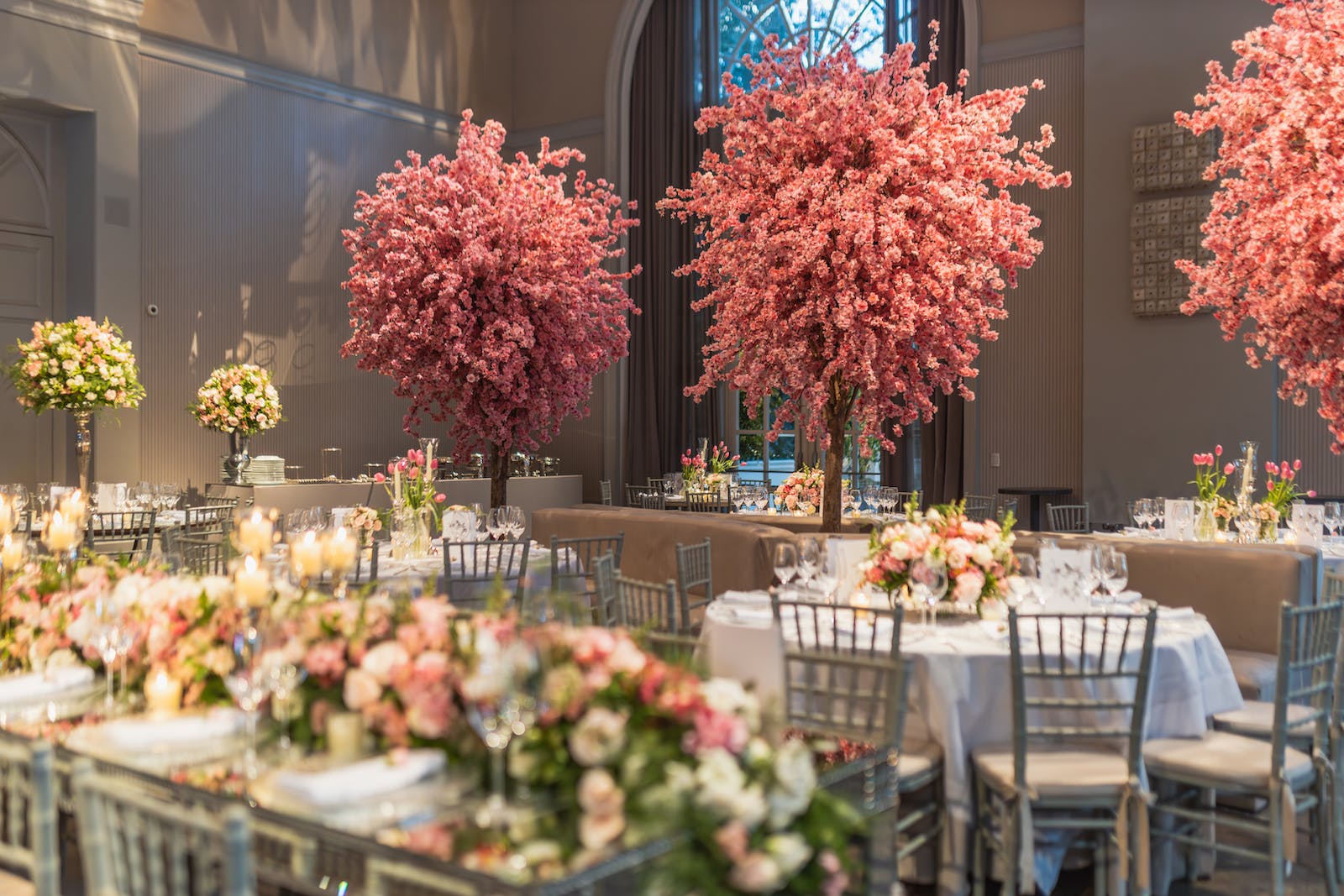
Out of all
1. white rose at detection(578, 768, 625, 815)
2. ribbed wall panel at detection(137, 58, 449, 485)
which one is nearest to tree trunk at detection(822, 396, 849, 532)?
white rose at detection(578, 768, 625, 815)

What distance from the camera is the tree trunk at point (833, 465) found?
5934mm

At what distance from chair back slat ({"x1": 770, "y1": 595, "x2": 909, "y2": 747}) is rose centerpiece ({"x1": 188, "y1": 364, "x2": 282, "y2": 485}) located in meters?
6.29

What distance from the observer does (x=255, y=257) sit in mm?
12000

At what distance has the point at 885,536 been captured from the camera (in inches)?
170

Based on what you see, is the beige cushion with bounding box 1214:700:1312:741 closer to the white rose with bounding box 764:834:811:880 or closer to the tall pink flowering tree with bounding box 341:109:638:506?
the white rose with bounding box 764:834:811:880

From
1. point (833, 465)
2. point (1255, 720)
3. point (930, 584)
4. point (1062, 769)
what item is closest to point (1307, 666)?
point (1255, 720)

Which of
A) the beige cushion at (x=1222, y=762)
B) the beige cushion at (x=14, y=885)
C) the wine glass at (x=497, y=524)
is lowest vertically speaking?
the beige cushion at (x=1222, y=762)

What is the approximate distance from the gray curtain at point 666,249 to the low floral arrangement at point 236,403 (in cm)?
482

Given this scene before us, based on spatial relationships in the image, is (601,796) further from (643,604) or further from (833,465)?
(833,465)

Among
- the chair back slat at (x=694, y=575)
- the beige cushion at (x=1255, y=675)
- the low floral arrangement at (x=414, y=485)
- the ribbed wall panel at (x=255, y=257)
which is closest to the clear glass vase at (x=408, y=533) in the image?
the low floral arrangement at (x=414, y=485)

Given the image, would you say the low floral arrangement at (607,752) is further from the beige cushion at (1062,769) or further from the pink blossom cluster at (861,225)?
the pink blossom cluster at (861,225)

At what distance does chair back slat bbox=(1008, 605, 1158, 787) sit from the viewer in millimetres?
3494

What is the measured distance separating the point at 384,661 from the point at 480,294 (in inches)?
→ 191

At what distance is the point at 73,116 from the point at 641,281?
19.2 ft
